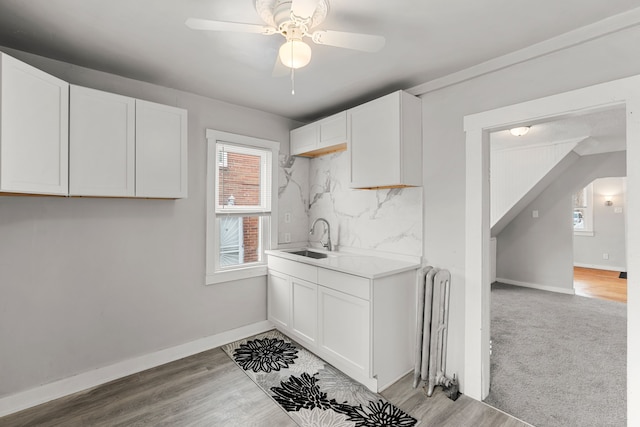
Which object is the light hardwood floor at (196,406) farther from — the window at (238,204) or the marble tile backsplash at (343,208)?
the marble tile backsplash at (343,208)

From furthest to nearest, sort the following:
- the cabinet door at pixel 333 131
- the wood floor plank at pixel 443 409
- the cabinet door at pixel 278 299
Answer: the cabinet door at pixel 278 299 → the cabinet door at pixel 333 131 → the wood floor plank at pixel 443 409

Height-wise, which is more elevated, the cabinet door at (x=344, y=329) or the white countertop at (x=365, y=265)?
the white countertop at (x=365, y=265)

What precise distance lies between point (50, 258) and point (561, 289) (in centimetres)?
676

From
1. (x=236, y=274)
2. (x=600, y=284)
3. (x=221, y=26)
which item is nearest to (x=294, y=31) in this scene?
(x=221, y=26)

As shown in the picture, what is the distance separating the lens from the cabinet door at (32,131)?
162 cm

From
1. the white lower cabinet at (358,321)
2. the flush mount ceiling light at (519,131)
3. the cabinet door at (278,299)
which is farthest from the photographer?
the flush mount ceiling light at (519,131)

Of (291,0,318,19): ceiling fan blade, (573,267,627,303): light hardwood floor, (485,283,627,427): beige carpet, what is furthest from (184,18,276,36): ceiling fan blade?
(573,267,627,303): light hardwood floor

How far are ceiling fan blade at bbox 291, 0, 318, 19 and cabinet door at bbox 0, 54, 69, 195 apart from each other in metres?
1.59

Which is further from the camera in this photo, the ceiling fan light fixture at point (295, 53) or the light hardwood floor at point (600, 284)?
the light hardwood floor at point (600, 284)

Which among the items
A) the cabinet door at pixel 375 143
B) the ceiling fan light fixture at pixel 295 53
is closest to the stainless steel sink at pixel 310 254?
the cabinet door at pixel 375 143

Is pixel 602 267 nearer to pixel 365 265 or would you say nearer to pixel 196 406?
pixel 365 265

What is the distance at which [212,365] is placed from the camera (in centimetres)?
269

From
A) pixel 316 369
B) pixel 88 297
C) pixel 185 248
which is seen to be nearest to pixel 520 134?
pixel 316 369

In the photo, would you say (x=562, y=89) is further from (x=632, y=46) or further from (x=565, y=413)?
(x=565, y=413)
